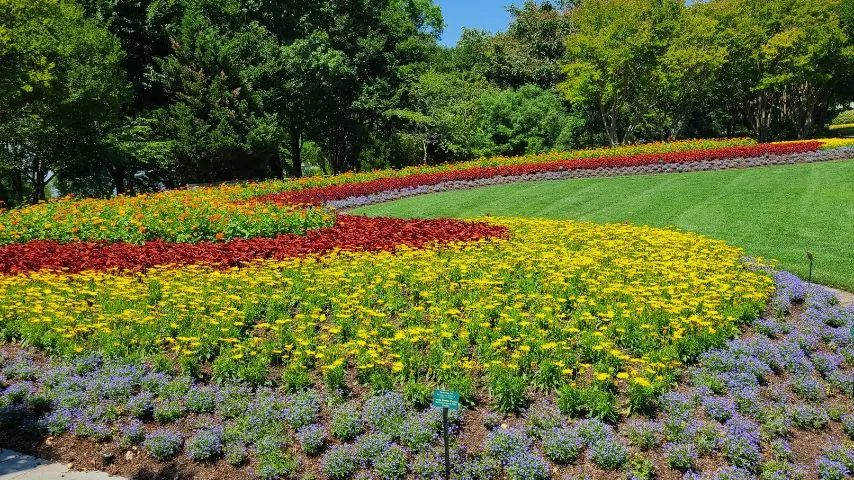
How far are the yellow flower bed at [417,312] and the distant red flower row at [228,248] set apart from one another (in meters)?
0.47

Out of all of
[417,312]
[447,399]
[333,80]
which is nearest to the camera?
[447,399]

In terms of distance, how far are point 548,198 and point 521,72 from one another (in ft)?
76.3

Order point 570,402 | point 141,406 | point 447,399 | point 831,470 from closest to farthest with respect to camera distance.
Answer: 1. point 447,399
2. point 831,470
3. point 570,402
4. point 141,406

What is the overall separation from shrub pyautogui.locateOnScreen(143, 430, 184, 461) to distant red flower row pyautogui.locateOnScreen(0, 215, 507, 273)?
416cm

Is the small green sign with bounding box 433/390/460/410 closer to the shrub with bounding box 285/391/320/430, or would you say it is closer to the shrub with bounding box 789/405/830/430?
the shrub with bounding box 285/391/320/430

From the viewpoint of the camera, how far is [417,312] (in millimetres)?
6371

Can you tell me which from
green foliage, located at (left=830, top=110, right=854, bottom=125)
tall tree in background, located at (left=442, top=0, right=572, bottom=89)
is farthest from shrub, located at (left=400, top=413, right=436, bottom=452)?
green foliage, located at (left=830, top=110, right=854, bottom=125)

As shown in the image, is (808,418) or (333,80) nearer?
(808,418)

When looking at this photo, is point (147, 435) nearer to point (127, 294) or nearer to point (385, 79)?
point (127, 294)

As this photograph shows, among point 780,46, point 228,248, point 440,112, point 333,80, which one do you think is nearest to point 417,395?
point 228,248

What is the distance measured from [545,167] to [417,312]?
56.2 feet

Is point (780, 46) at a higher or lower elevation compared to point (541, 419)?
higher

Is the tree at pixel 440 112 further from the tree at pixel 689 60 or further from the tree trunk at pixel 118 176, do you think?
the tree trunk at pixel 118 176

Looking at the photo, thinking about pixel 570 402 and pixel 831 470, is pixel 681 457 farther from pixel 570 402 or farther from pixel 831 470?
pixel 831 470
